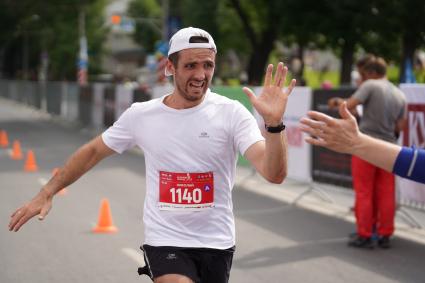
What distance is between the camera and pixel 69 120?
31.4 metres

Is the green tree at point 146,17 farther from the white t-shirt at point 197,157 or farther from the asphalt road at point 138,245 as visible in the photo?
the white t-shirt at point 197,157

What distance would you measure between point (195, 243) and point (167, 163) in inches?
17.2

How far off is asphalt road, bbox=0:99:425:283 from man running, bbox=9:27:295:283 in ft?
9.39

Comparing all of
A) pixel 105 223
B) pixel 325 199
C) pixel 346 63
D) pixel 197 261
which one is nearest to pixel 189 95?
pixel 197 261

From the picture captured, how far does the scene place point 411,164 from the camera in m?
3.04

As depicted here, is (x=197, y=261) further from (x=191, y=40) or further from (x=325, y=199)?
(x=325, y=199)

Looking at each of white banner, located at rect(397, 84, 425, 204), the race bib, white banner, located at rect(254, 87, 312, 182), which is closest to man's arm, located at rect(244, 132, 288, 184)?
the race bib

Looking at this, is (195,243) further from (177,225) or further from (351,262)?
(351,262)

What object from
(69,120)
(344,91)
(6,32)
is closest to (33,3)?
(6,32)

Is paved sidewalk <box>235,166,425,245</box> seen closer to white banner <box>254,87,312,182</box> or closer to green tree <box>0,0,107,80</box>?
white banner <box>254,87,312,182</box>

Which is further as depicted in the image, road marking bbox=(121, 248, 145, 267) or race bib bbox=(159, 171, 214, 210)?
road marking bbox=(121, 248, 145, 267)

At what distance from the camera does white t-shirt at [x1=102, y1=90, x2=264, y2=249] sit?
416cm

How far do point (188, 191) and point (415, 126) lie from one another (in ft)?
19.6

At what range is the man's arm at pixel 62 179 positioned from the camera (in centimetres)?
441
